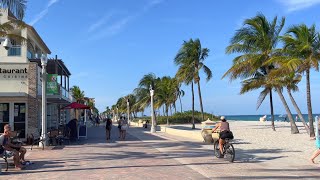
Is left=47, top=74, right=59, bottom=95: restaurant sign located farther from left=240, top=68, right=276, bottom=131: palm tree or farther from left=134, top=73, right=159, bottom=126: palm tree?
left=134, top=73, right=159, bottom=126: palm tree

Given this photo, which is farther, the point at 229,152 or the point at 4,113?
the point at 4,113

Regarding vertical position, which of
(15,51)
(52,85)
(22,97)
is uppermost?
(15,51)

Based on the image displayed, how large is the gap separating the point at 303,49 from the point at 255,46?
8.15 metres

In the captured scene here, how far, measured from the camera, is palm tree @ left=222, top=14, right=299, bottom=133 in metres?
28.5

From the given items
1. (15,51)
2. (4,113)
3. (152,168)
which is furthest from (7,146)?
(15,51)

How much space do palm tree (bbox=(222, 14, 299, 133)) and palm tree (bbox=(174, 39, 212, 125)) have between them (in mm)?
9852

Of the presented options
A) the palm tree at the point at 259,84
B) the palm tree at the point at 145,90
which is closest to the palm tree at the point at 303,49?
the palm tree at the point at 259,84

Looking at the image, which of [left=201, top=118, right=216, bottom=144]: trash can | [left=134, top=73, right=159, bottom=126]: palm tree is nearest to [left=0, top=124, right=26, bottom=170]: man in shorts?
[left=201, top=118, right=216, bottom=144]: trash can

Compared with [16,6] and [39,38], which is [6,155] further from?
[39,38]

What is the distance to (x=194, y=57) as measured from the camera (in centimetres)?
4009

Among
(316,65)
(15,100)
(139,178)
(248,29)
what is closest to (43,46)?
(15,100)

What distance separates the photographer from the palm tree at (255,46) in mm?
28547

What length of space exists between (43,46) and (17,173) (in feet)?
75.2

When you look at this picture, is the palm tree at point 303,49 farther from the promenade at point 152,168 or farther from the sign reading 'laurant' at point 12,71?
the sign reading 'laurant' at point 12,71
